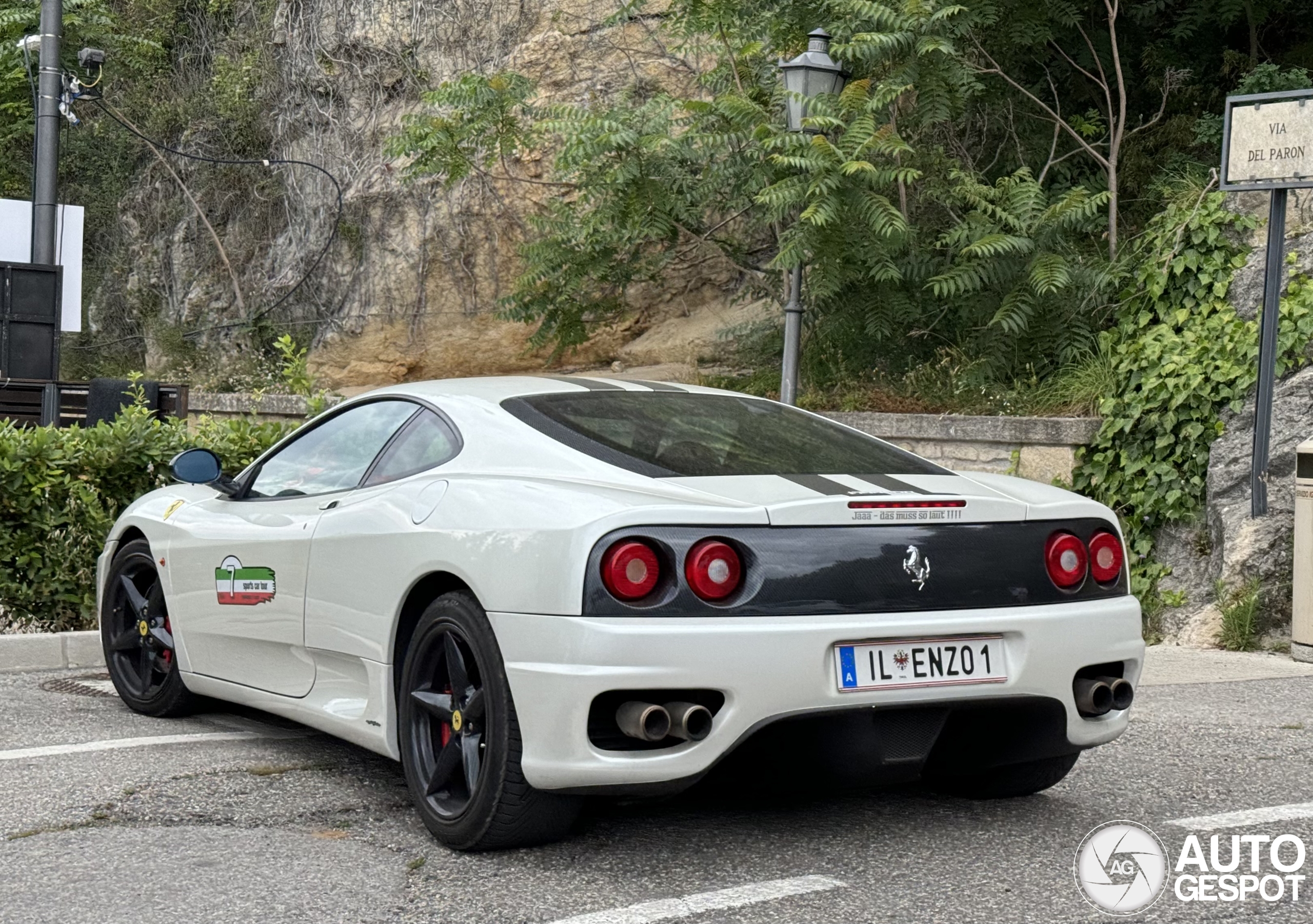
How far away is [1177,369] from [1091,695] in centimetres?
605

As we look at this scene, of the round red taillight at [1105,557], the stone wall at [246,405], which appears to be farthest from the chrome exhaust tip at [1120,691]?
the stone wall at [246,405]

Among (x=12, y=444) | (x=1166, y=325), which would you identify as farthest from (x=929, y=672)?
(x=1166, y=325)

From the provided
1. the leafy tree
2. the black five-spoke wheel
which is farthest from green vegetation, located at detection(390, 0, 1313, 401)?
the black five-spoke wheel

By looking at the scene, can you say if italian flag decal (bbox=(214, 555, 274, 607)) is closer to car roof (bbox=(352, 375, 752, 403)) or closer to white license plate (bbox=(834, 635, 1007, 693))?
car roof (bbox=(352, 375, 752, 403))

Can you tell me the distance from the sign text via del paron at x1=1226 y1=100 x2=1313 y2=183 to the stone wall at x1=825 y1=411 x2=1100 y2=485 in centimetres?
192

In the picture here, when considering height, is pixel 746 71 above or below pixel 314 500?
above

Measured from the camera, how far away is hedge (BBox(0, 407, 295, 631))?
301 inches

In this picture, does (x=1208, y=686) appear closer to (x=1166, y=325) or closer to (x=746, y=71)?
(x=1166, y=325)

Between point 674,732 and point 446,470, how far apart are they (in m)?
1.17

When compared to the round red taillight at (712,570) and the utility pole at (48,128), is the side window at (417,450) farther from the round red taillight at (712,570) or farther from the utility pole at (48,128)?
the utility pole at (48,128)

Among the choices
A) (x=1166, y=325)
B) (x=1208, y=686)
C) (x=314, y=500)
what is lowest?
(x=1208, y=686)

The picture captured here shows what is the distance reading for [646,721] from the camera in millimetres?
3635

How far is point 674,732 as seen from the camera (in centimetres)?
366

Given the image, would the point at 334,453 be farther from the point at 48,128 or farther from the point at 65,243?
the point at 65,243
